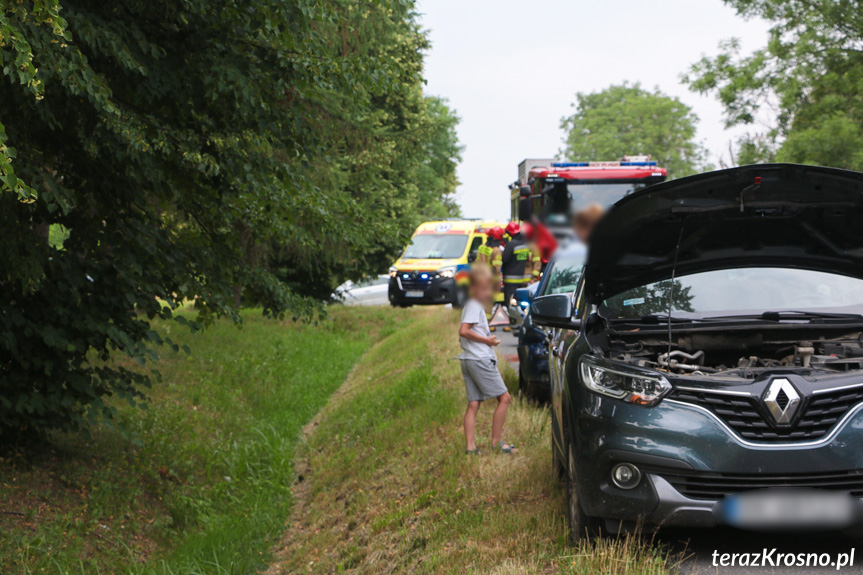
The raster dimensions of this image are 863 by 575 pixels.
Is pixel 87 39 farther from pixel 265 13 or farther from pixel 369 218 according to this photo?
pixel 369 218

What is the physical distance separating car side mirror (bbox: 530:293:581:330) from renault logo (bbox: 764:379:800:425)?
1407mm

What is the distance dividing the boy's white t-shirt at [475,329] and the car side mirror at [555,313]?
5.73 ft

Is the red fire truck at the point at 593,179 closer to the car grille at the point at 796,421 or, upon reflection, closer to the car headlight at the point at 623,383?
the car headlight at the point at 623,383

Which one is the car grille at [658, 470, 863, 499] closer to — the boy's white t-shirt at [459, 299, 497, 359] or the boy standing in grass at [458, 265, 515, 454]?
the boy standing in grass at [458, 265, 515, 454]

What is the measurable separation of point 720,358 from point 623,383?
3.39 feet

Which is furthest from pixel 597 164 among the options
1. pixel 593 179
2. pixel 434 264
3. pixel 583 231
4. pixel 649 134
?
pixel 649 134

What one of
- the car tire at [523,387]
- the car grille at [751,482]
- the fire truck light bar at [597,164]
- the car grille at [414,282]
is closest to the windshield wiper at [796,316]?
the car grille at [751,482]

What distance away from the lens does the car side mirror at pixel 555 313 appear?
17.5 ft

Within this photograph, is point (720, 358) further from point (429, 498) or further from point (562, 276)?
point (562, 276)

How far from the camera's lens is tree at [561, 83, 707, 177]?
245 ft

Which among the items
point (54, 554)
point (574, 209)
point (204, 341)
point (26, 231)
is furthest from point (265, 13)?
point (204, 341)

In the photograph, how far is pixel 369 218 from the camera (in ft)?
33.1

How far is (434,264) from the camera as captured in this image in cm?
2503

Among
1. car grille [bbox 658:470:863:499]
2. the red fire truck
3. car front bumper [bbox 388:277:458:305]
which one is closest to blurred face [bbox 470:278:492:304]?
car grille [bbox 658:470:863:499]
